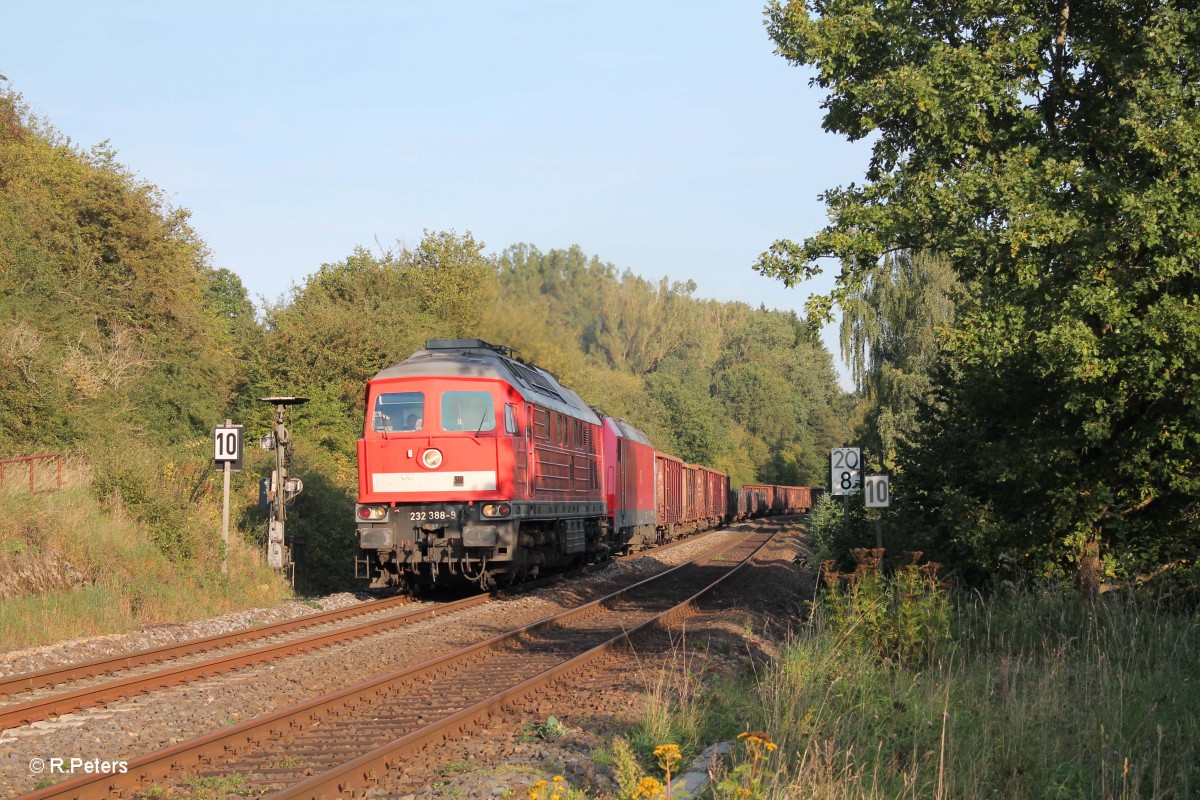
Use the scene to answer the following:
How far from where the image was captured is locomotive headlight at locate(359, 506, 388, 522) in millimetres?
17094

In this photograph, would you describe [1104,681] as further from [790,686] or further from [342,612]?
[342,612]

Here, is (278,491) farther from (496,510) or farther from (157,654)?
(157,654)

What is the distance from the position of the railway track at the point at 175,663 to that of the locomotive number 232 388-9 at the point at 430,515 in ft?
4.66

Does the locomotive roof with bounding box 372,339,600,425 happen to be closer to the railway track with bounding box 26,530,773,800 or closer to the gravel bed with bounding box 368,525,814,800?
the railway track with bounding box 26,530,773,800

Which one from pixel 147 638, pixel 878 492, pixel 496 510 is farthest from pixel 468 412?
pixel 878 492

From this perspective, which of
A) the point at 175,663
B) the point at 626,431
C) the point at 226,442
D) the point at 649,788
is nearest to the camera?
the point at 649,788

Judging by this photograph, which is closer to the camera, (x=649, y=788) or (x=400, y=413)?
(x=649, y=788)

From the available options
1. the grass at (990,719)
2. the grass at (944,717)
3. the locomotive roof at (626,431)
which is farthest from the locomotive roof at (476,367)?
the grass at (990,719)

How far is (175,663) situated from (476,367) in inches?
286

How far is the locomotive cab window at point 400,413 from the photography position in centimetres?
1736

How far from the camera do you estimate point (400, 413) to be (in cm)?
1745

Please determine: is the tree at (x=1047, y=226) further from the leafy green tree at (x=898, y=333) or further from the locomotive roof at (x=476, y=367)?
the leafy green tree at (x=898, y=333)

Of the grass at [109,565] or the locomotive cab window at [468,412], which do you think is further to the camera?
the locomotive cab window at [468,412]

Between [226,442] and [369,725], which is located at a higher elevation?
[226,442]
